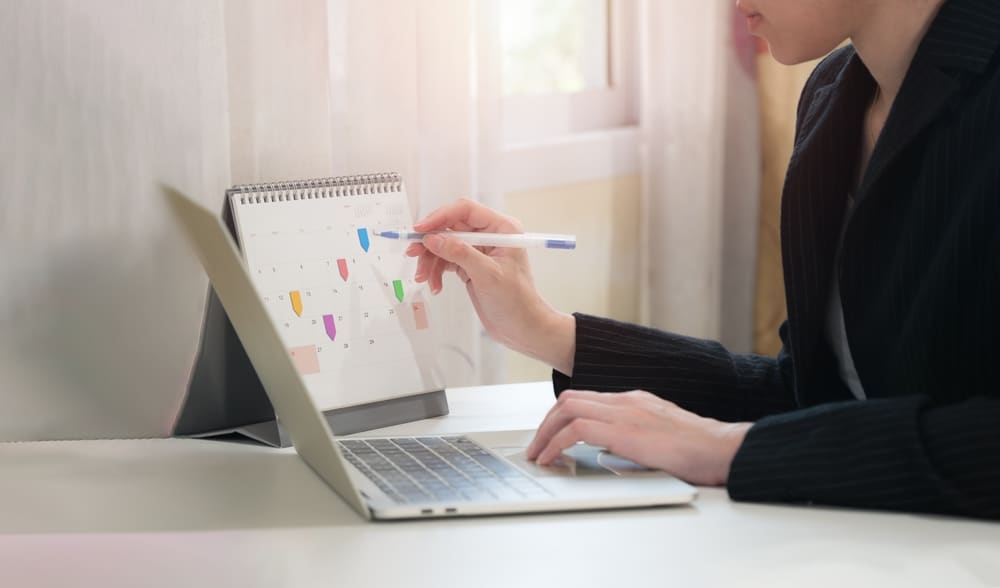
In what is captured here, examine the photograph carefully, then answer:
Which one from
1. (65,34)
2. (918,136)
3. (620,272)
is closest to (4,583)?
(65,34)

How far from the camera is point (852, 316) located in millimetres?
1051

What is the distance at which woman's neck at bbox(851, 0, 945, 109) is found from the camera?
1.06m

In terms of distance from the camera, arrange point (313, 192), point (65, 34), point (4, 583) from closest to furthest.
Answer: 1. point (4, 583)
2. point (65, 34)
3. point (313, 192)

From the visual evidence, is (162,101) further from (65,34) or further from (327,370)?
(327,370)

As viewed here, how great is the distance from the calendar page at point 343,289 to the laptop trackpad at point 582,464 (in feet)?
0.75

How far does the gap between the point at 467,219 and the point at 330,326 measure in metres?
0.18

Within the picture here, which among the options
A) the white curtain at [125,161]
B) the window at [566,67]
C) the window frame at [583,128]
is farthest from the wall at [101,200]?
the window at [566,67]

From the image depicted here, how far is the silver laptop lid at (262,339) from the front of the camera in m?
0.75

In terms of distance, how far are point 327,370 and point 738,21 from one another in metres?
1.35

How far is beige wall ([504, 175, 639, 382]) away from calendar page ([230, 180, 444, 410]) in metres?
0.83

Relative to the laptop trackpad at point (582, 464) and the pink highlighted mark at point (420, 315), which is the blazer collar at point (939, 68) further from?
the pink highlighted mark at point (420, 315)

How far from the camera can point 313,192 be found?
45.8 inches

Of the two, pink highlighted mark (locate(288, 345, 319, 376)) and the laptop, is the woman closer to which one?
the laptop

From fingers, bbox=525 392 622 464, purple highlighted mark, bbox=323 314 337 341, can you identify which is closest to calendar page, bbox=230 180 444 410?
purple highlighted mark, bbox=323 314 337 341
